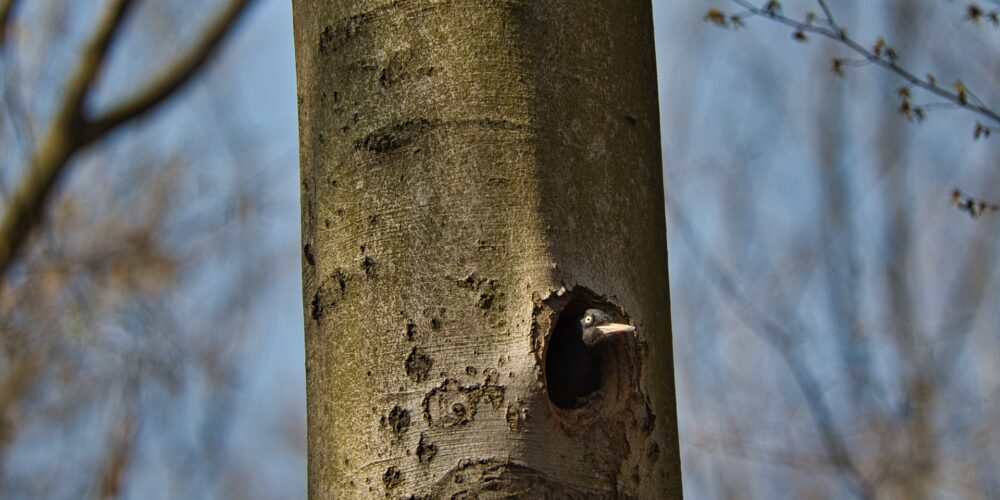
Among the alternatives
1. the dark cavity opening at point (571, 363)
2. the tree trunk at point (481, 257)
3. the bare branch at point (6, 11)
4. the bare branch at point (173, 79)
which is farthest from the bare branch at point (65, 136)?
the dark cavity opening at point (571, 363)

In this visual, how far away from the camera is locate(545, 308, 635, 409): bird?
110cm

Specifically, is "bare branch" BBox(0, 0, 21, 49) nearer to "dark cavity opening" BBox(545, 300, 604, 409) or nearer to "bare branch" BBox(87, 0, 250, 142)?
"bare branch" BBox(87, 0, 250, 142)

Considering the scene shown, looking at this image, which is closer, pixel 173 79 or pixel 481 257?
pixel 481 257

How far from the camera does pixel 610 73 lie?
1.15 metres

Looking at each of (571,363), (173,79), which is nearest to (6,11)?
(173,79)

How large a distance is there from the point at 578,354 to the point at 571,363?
2cm

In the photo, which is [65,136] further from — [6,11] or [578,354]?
[578,354]

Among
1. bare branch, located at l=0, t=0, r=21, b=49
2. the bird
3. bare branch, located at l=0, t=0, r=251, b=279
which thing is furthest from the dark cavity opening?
bare branch, located at l=0, t=0, r=21, b=49

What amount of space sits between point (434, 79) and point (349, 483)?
1.26 ft

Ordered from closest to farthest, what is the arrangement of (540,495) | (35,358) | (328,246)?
(540,495) < (328,246) < (35,358)

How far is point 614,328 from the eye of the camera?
1103mm

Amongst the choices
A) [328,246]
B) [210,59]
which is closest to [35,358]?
[210,59]

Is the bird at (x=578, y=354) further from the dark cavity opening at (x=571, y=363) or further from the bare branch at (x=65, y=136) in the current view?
the bare branch at (x=65, y=136)

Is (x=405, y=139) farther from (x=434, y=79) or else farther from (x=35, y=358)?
(x=35, y=358)
